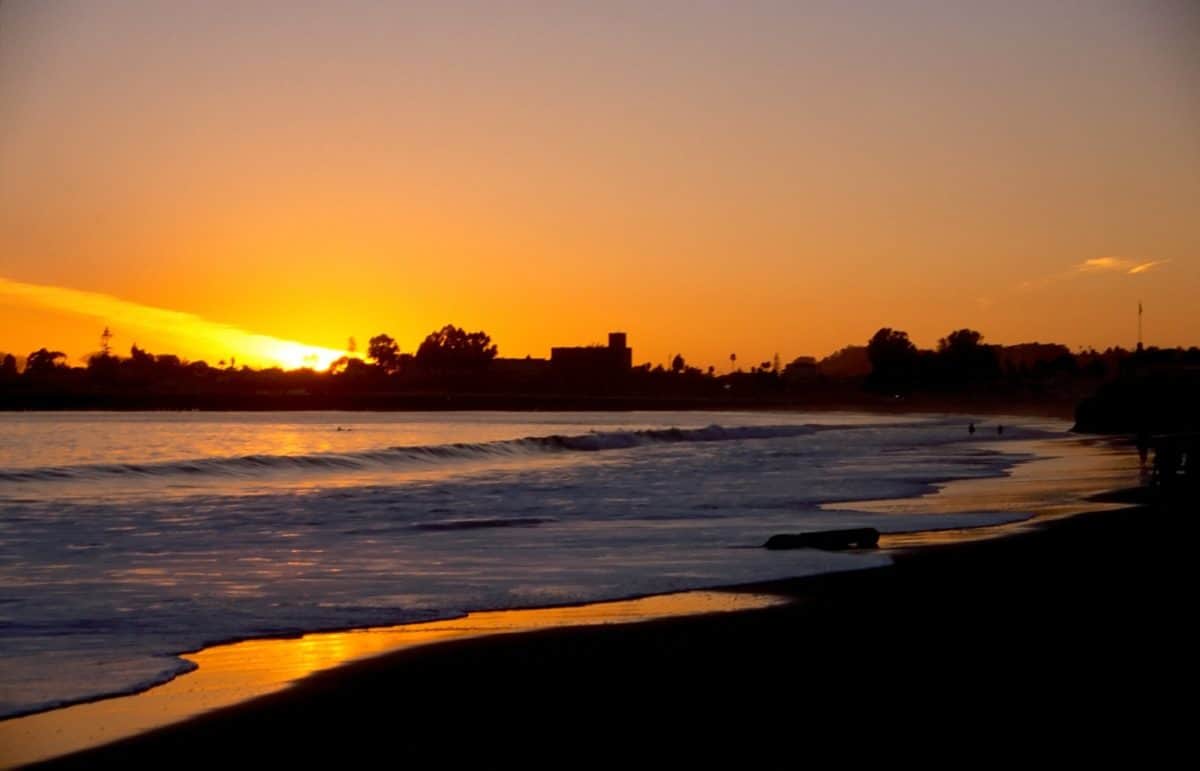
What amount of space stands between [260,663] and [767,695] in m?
4.16

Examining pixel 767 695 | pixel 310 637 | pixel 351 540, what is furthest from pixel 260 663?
pixel 351 540

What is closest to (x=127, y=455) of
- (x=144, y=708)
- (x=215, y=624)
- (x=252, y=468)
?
(x=252, y=468)

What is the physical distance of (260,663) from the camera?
10914mm

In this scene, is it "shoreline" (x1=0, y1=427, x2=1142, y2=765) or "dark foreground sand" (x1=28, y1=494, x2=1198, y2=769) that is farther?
"shoreline" (x1=0, y1=427, x2=1142, y2=765)

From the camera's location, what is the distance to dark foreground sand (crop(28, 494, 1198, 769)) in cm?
787

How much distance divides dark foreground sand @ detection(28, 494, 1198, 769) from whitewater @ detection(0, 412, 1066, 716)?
1.97 meters

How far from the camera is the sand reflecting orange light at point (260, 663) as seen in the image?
8.58 meters

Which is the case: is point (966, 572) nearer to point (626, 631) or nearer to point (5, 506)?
point (626, 631)

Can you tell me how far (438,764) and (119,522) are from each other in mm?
19198

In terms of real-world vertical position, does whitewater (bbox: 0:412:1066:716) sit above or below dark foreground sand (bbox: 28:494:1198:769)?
below

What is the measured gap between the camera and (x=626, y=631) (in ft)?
39.8

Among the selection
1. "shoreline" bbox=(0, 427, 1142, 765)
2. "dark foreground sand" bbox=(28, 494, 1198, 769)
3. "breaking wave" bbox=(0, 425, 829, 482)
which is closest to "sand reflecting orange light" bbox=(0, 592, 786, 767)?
"shoreline" bbox=(0, 427, 1142, 765)

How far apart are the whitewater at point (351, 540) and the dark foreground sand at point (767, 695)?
197 centimetres

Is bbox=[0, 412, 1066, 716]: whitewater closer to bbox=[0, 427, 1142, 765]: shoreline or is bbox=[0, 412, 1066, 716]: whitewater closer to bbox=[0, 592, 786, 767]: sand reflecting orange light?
bbox=[0, 427, 1142, 765]: shoreline
